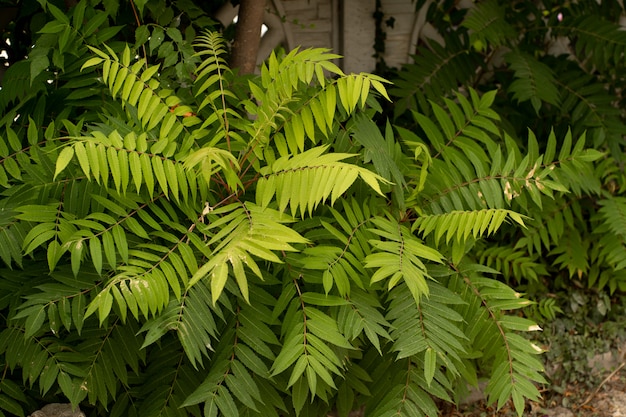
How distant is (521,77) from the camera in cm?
335

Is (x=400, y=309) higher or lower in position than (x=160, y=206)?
lower

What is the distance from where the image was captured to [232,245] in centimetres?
180

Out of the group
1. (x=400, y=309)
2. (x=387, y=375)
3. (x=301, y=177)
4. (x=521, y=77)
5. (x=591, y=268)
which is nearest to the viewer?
(x=301, y=177)

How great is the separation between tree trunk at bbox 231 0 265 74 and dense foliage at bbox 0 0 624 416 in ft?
1.33

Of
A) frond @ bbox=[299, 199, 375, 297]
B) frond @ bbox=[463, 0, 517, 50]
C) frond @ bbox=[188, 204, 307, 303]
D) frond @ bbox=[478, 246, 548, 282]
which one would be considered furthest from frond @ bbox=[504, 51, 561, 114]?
frond @ bbox=[188, 204, 307, 303]

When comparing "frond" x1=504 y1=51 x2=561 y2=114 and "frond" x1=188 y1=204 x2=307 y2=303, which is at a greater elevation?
"frond" x1=504 y1=51 x2=561 y2=114

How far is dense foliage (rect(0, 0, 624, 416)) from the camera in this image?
2.03 m

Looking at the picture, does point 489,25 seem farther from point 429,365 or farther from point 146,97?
point 429,365

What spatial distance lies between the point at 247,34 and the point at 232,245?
5.28ft

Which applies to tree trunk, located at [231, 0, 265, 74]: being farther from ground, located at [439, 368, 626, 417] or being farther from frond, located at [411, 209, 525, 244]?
ground, located at [439, 368, 626, 417]

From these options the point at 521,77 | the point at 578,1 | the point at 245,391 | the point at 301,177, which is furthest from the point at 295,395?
the point at 578,1

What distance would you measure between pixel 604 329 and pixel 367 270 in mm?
1829

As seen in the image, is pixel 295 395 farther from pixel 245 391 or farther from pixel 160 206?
pixel 160 206

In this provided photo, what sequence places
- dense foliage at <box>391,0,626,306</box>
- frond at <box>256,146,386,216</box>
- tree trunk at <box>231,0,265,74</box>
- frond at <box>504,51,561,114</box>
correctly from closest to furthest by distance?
frond at <box>256,146,386,216</box> → tree trunk at <box>231,0,265,74</box> → frond at <box>504,51,561,114</box> → dense foliage at <box>391,0,626,306</box>
